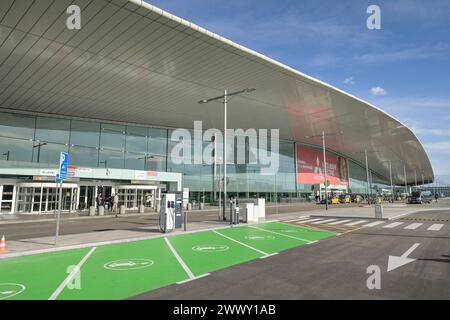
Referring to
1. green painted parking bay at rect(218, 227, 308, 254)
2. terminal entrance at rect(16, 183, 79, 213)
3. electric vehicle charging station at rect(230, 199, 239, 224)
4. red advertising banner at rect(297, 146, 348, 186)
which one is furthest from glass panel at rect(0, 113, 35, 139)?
red advertising banner at rect(297, 146, 348, 186)

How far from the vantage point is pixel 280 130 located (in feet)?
159

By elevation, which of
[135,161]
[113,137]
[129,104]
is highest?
[129,104]

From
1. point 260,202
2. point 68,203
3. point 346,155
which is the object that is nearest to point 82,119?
point 68,203

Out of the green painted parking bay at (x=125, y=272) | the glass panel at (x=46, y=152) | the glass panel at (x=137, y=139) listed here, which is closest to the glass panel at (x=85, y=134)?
the glass panel at (x=46, y=152)

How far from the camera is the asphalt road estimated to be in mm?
5418

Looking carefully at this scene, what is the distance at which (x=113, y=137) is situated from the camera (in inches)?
1433

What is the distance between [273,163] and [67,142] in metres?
35.6

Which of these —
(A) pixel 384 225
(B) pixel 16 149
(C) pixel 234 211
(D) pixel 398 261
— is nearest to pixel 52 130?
(B) pixel 16 149

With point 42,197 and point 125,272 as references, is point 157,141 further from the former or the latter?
point 125,272

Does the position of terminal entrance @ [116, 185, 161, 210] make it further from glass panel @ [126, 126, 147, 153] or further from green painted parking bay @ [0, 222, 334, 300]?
green painted parking bay @ [0, 222, 334, 300]

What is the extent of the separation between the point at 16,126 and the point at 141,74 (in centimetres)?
1583

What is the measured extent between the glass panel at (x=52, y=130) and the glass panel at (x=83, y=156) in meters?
1.35
